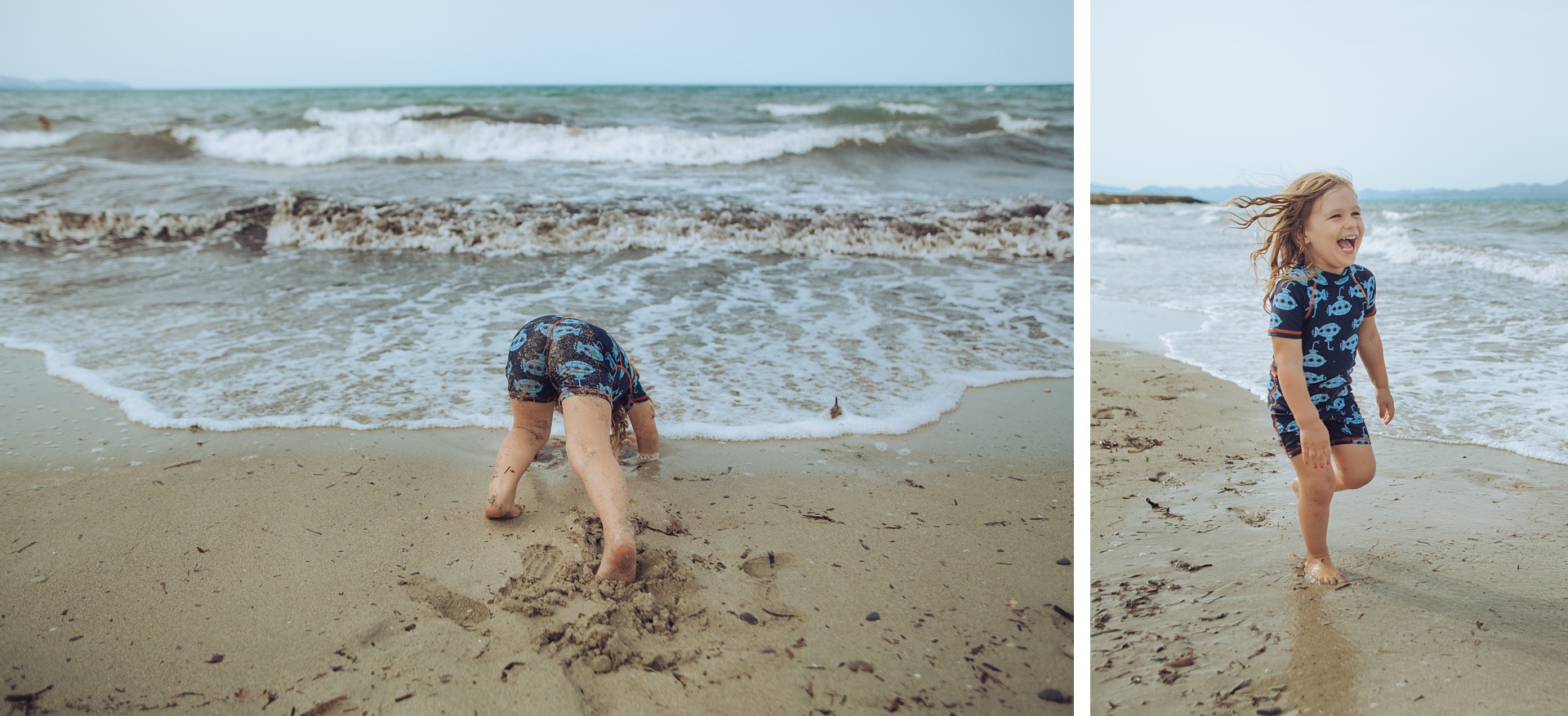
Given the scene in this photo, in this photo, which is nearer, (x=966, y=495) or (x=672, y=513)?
(x=672, y=513)

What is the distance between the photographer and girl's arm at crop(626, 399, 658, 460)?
2.72m

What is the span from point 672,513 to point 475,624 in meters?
0.68

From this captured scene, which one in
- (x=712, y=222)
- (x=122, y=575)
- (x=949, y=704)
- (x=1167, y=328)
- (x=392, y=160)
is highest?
(x=392, y=160)

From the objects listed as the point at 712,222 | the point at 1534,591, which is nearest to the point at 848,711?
the point at 1534,591

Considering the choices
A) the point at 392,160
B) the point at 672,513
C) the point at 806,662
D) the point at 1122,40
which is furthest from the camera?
the point at 392,160

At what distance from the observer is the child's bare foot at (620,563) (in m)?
1.96

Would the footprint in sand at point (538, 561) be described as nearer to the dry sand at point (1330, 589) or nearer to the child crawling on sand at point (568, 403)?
the child crawling on sand at point (568, 403)

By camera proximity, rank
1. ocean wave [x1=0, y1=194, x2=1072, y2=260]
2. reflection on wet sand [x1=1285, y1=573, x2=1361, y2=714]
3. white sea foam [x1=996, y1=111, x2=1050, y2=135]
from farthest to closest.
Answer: white sea foam [x1=996, y1=111, x2=1050, y2=135] → ocean wave [x1=0, y1=194, x2=1072, y2=260] → reflection on wet sand [x1=1285, y1=573, x2=1361, y2=714]

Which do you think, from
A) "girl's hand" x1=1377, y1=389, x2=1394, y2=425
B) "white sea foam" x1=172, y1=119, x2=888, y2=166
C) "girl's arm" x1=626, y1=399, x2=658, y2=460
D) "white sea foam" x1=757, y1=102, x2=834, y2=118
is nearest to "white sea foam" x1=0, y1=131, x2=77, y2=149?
"white sea foam" x1=172, y1=119, x2=888, y2=166

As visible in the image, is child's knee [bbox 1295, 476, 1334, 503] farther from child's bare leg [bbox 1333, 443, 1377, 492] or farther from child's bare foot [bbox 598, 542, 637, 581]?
child's bare foot [bbox 598, 542, 637, 581]

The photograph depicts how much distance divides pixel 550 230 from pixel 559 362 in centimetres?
486

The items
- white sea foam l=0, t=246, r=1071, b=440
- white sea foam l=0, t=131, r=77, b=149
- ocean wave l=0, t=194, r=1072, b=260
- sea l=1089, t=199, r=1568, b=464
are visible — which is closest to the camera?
sea l=1089, t=199, r=1568, b=464

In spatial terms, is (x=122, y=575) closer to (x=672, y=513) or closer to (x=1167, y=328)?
(x=672, y=513)

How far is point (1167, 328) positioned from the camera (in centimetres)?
490
